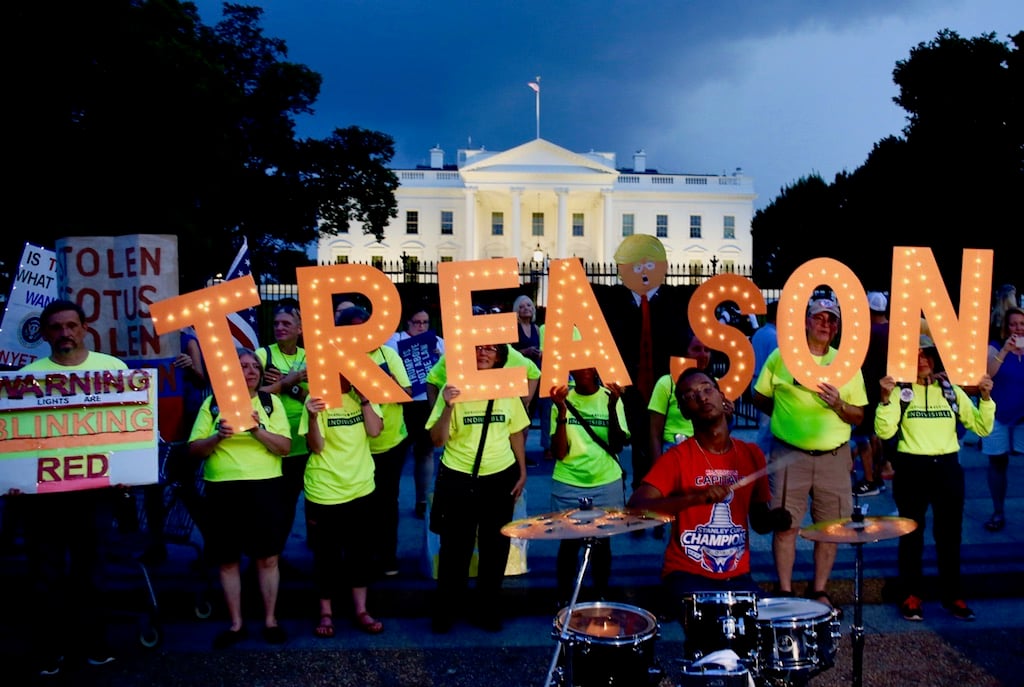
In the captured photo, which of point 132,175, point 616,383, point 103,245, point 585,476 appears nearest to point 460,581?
point 585,476

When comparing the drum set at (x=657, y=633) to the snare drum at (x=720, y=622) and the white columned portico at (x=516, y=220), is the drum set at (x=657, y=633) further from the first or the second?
the white columned portico at (x=516, y=220)

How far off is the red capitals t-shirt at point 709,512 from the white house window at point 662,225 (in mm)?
60544

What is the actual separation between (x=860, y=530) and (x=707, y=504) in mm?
672

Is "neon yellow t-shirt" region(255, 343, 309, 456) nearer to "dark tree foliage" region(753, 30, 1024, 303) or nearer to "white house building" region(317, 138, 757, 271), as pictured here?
"dark tree foliage" region(753, 30, 1024, 303)

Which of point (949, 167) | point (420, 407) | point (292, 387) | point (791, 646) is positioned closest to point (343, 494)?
point (292, 387)

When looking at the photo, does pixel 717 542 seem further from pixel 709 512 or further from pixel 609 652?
pixel 609 652

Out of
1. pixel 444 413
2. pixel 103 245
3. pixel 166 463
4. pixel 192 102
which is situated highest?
pixel 192 102

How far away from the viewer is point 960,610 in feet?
17.1

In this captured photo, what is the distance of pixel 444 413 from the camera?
4.98m

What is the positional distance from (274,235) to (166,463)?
29.8 metres

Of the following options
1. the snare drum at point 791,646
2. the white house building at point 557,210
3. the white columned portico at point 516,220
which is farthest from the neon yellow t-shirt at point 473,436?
the white columned portico at point 516,220

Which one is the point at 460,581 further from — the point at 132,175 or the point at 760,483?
the point at 132,175

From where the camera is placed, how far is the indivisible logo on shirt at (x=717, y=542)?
3.76m

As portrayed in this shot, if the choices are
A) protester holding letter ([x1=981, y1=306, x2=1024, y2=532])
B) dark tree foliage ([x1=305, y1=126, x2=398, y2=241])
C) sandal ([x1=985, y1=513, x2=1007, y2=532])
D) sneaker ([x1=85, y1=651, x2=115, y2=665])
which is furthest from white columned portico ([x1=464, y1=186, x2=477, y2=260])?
sneaker ([x1=85, y1=651, x2=115, y2=665])
